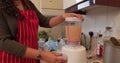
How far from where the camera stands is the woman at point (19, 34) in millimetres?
817

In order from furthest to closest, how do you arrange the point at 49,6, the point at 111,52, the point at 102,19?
1. the point at 49,6
2. the point at 102,19
3. the point at 111,52

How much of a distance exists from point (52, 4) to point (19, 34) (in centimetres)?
129

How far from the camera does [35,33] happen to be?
1.07m

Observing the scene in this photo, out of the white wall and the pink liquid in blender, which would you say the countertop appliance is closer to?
the pink liquid in blender

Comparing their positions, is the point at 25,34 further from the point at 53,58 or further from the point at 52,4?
the point at 52,4

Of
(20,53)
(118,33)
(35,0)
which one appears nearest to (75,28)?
(20,53)

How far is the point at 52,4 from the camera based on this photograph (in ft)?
7.22

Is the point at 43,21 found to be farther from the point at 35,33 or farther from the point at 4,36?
the point at 4,36

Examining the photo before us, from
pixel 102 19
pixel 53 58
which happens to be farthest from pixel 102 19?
pixel 53 58

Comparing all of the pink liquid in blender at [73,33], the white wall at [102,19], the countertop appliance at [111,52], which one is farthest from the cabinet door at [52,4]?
the countertop appliance at [111,52]

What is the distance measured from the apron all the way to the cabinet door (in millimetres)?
1069

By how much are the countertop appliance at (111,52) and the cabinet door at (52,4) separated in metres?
1.45

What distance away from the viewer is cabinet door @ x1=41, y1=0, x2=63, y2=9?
84.9 inches

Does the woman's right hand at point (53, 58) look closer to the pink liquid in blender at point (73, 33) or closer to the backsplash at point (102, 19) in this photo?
the pink liquid in blender at point (73, 33)
